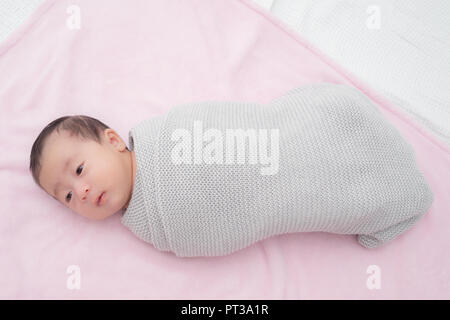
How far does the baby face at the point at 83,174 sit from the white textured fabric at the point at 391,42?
0.86 metres

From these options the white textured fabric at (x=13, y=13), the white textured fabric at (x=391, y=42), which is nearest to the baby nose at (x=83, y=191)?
the white textured fabric at (x=13, y=13)

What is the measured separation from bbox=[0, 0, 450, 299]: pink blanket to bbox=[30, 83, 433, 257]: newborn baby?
108 millimetres

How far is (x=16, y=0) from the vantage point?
59.4 inches

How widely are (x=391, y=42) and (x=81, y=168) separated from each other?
115 centimetres

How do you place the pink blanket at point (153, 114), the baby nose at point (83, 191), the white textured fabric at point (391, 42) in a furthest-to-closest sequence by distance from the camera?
the white textured fabric at point (391, 42) → the pink blanket at point (153, 114) → the baby nose at point (83, 191)

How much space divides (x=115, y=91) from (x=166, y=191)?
0.49m

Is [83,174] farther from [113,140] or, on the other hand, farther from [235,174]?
[235,174]

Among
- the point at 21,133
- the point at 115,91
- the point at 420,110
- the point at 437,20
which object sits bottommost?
the point at 21,133

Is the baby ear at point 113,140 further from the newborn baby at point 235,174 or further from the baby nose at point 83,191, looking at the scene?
the baby nose at point 83,191

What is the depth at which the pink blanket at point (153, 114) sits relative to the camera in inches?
46.8

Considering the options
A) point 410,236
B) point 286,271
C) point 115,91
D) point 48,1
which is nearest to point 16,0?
point 48,1

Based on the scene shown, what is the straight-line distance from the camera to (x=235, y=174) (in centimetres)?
108
